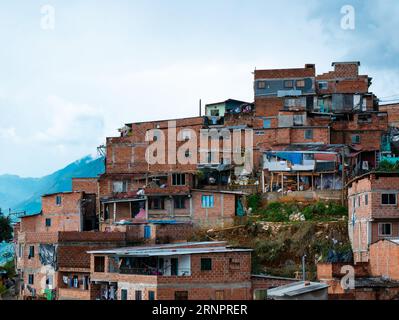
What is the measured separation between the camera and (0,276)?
133ft

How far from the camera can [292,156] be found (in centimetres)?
3550

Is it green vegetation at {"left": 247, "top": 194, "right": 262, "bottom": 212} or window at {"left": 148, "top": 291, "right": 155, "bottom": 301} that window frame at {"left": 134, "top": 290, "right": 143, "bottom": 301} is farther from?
green vegetation at {"left": 247, "top": 194, "right": 262, "bottom": 212}

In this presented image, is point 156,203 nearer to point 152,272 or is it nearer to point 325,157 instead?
point 325,157

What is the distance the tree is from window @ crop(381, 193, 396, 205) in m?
26.4

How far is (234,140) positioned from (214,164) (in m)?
1.56

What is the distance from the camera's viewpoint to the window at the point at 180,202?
35.2 metres

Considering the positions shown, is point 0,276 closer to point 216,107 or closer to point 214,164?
point 214,164

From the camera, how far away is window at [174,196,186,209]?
35.2m

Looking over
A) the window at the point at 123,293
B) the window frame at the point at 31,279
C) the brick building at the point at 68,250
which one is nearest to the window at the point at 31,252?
the brick building at the point at 68,250

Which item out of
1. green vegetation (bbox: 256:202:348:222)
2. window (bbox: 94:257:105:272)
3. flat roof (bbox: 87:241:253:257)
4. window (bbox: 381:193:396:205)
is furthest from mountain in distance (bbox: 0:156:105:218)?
window (bbox: 381:193:396:205)

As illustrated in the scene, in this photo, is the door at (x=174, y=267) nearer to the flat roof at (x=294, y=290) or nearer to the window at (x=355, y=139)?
the flat roof at (x=294, y=290)

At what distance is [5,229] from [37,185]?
50.3 metres
